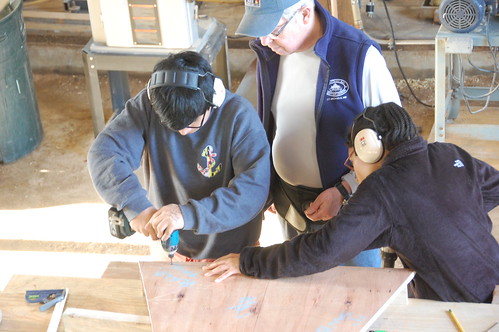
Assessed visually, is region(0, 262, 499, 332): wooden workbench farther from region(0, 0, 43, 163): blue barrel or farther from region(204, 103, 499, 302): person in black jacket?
region(0, 0, 43, 163): blue barrel

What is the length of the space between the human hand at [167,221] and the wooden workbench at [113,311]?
22 cm

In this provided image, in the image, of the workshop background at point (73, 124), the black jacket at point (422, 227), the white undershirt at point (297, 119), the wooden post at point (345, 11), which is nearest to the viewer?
the black jacket at point (422, 227)

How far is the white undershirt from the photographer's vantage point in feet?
8.05

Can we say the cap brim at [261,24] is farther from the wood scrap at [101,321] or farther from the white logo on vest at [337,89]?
the wood scrap at [101,321]

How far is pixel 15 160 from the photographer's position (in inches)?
191

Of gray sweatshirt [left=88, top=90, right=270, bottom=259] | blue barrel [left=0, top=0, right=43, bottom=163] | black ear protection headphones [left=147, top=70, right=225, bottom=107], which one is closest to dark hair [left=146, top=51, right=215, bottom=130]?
black ear protection headphones [left=147, top=70, right=225, bottom=107]

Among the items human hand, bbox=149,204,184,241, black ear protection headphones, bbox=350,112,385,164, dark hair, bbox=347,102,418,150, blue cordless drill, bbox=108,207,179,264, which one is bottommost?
blue cordless drill, bbox=108,207,179,264

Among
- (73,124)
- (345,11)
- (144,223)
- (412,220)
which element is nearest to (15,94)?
(73,124)

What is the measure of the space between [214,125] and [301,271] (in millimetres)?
505

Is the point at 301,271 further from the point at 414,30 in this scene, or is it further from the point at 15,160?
the point at 15,160

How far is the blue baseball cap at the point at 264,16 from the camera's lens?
2285mm

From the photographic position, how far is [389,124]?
81.0 inches

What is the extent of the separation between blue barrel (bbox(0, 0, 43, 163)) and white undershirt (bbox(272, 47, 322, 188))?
7.95ft

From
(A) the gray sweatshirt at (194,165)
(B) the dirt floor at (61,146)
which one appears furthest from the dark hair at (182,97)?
(B) the dirt floor at (61,146)
